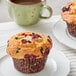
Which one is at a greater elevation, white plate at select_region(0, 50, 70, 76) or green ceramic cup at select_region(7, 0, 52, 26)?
green ceramic cup at select_region(7, 0, 52, 26)

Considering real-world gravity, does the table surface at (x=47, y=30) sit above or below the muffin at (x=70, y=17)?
below

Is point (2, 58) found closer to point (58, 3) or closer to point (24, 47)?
point (24, 47)

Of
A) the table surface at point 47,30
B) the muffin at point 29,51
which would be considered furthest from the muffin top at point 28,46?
the table surface at point 47,30

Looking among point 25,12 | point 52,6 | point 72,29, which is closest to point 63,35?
point 72,29

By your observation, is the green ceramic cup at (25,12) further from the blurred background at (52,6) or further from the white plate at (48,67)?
the blurred background at (52,6)

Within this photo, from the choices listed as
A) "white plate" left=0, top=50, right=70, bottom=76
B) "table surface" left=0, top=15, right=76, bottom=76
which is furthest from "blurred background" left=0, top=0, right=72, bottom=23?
"white plate" left=0, top=50, right=70, bottom=76

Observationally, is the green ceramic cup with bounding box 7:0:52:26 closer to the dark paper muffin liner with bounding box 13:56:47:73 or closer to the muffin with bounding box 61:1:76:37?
the muffin with bounding box 61:1:76:37

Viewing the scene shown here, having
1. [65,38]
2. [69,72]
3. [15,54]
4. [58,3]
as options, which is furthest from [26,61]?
[58,3]

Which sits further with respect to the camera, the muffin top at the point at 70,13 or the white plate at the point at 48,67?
the muffin top at the point at 70,13
